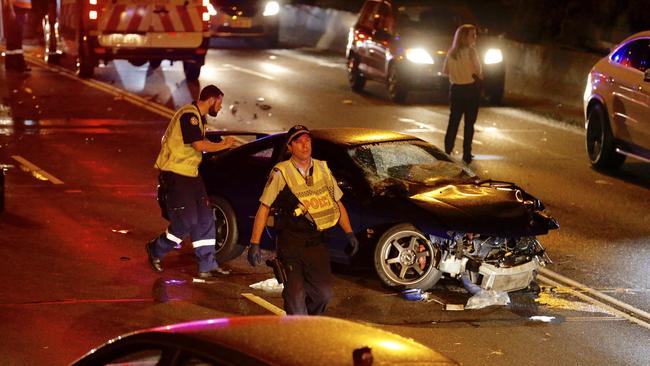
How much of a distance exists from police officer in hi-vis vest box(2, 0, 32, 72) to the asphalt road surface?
111 inches

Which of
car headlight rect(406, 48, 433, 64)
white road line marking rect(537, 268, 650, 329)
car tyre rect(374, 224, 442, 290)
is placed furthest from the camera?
car headlight rect(406, 48, 433, 64)

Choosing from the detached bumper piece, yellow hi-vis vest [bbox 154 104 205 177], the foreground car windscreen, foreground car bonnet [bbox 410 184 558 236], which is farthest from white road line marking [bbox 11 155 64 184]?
the detached bumper piece

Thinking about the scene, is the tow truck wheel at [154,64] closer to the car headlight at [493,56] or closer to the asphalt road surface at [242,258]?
the asphalt road surface at [242,258]

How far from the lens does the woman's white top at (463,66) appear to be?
15.8m

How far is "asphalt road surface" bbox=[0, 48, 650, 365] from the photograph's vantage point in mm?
8602

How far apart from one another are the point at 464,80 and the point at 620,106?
1.99 meters

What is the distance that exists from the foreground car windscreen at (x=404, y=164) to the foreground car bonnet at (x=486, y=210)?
12.3 inches

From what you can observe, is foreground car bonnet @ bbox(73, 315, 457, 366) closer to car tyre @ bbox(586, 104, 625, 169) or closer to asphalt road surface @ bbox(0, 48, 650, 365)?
asphalt road surface @ bbox(0, 48, 650, 365)

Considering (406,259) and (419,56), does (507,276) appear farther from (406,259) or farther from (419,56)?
(419,56)

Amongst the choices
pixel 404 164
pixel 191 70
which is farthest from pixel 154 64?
pixel 404 164

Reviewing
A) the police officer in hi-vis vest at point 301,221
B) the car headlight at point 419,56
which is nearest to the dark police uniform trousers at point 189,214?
the police officer in hi-vis vest at point 301,221

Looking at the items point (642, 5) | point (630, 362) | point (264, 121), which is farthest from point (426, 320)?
point (642, 5)

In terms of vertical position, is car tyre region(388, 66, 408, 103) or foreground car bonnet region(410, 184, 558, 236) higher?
foreground car bonnet region(410, 184, 558, 236)

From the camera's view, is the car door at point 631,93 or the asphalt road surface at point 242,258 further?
the car door at point 631,93
